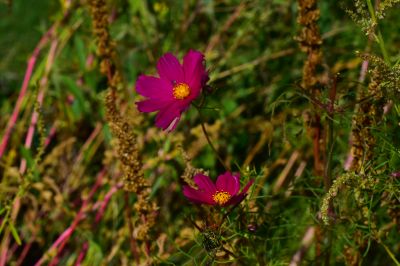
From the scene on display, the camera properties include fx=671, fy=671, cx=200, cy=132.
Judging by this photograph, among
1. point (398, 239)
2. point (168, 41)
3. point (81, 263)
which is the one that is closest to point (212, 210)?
point (398, 239)

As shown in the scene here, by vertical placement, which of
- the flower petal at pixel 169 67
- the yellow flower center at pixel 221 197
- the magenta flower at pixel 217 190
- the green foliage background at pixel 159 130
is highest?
the flower petal at pixel 169 67

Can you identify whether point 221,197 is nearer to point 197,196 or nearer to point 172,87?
point 197,196

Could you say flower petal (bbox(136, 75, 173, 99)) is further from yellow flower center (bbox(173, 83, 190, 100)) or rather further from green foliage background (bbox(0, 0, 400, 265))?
green foliage background (bbox(0, 0, 400, 265))

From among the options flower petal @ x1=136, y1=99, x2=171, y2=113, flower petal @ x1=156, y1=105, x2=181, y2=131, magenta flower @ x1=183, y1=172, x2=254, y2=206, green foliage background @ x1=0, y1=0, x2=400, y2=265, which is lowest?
green foliage background @ x1=0, y1=0, x2=400, y2=265

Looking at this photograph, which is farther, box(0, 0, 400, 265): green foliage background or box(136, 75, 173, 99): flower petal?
box(0, 0, 400, 265): green foliage background

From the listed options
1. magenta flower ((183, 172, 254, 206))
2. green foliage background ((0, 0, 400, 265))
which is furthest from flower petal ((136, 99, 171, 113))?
green foliage background ((0, 0, 400, 265))

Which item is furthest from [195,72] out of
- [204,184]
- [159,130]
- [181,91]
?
[159,130]

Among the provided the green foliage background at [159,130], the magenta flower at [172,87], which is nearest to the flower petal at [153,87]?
the magenta flower at [172,87]

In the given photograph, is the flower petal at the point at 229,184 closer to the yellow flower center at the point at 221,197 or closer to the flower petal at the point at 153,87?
the yellow flower center at the point at 221,197
